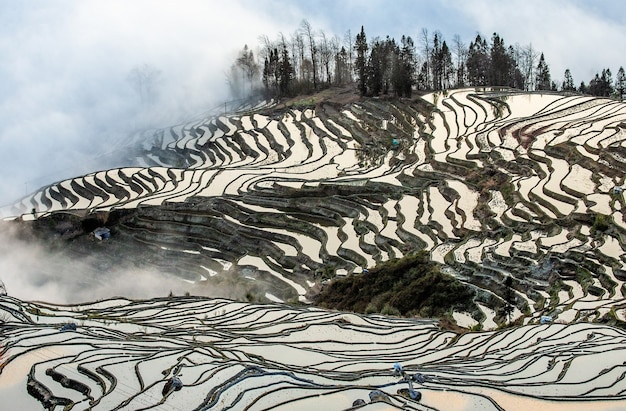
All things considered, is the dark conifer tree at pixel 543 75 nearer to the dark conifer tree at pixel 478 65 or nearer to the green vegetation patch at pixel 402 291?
the dark conifer tree at pixel 478 65

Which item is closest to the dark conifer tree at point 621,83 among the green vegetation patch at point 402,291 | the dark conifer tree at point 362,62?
the dark conifer tree at point 362,62

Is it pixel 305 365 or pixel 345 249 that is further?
pixel 345 249

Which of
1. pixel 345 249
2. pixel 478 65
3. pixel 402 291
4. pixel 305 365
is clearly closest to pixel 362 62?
pixel 478 65

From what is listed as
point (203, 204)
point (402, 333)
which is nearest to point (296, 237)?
point (203, 204)

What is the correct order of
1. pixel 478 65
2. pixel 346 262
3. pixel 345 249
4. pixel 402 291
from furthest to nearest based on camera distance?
pixel 478 65
pixel 345 249
pixel 346 262
pixel 402 291

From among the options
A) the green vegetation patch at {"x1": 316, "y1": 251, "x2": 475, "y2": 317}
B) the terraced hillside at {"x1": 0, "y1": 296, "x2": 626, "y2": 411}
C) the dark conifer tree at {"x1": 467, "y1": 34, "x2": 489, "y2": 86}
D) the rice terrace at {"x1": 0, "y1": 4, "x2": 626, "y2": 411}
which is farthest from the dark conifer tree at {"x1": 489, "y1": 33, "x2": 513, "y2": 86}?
the terraced hillside at {"x1": 0, "y1": 296, "x2": 626, "y2": 411}

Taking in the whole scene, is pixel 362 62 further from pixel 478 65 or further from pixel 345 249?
pixel 345 249

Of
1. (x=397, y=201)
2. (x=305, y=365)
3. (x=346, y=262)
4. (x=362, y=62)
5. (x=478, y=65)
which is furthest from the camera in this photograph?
(x=478, y=65)
